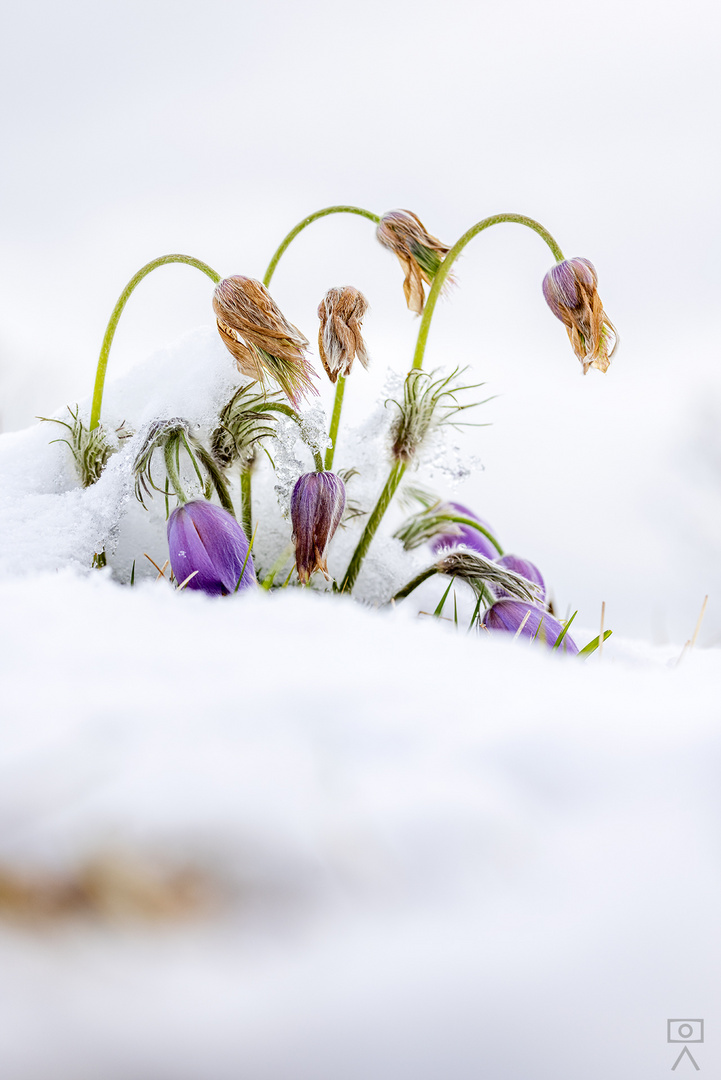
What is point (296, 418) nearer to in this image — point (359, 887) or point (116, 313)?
point (116, 313)

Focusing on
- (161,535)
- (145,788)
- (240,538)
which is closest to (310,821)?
(145,788)

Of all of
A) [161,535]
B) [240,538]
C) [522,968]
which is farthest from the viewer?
[161,535]

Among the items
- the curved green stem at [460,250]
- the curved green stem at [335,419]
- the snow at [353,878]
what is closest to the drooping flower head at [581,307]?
the curved green stem at [460,250]

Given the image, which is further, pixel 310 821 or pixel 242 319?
pixel 242 319

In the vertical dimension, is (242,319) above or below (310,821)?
above

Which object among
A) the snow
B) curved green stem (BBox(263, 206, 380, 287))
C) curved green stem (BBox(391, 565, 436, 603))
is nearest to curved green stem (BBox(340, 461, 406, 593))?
curved green stem (BBox(391, 565, 436, 603))

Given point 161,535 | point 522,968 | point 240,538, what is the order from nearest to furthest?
point 522,968
point 240,538
point 161,535

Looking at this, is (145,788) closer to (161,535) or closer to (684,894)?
(684,894)
